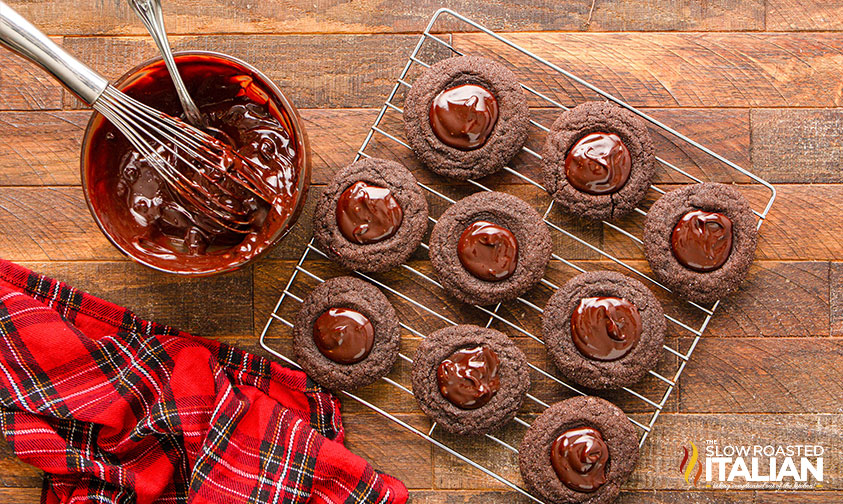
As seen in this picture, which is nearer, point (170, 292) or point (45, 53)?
point (45, 53)

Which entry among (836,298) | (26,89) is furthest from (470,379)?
(26,89)

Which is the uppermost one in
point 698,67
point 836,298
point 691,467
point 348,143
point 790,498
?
point 698,67

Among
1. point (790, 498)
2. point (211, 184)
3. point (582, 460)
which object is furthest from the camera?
point (790, 498)

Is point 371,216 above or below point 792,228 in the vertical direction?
above

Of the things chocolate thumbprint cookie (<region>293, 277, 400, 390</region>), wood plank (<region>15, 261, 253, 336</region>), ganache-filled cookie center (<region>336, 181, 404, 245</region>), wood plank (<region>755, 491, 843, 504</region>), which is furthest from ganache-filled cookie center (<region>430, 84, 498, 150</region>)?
wood plank (<region>755, 491, 843, 504</region>)

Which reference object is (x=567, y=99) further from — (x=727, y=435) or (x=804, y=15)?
(x=727, y=435)

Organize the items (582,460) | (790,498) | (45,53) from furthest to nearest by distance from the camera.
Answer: (790,498)
(582,460)
(45,53)
